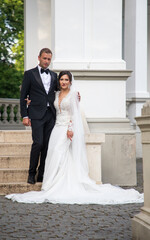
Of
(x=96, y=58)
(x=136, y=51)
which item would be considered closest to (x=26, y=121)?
(x=96, y=58)

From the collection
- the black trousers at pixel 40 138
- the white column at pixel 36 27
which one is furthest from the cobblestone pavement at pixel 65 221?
the white column at pixel 36 27

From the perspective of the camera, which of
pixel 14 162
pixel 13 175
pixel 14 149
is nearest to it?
pixel 13 175

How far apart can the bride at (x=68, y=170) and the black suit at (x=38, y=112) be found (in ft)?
0.43

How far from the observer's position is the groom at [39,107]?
309 inches

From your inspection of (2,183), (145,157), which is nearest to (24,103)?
(2,183)

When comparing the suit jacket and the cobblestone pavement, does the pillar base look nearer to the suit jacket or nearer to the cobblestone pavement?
the cobblestone pavement

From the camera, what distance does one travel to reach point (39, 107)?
7.91 metres

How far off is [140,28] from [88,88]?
18.2 ft

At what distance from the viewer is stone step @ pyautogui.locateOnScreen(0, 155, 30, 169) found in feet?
27.9

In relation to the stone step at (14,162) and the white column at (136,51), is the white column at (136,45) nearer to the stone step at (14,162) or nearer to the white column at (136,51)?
the white column at (136,51)

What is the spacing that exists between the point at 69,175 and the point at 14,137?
1877 mm

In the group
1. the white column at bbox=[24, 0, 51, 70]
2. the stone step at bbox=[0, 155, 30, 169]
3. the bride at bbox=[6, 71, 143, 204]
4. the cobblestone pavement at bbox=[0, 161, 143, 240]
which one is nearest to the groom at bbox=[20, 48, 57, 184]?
the bride at bbox=[6, 71, 143, 204]

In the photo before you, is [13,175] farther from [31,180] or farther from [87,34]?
[87,34]

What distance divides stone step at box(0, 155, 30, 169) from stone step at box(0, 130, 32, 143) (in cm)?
68
